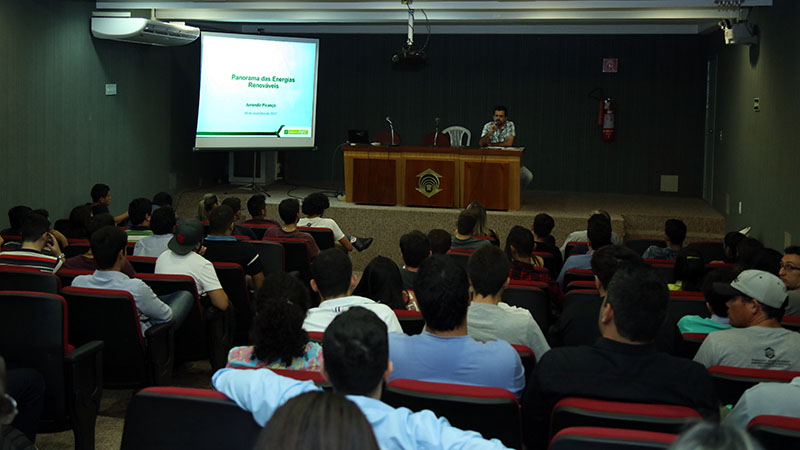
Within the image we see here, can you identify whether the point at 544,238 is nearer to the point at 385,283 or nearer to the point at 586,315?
the point at 385,283

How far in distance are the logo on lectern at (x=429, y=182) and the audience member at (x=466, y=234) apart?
3.17m

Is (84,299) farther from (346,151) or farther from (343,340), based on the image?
(346,151)

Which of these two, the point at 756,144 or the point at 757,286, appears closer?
the point at 757,286

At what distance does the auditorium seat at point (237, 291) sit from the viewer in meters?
4.56

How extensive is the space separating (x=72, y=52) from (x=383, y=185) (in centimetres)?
344

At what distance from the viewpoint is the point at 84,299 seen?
3.46 meters

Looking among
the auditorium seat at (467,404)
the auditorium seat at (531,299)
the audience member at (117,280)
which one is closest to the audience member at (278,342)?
the auditorium seat at (467,404)

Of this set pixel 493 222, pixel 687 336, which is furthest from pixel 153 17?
pixel 687 336

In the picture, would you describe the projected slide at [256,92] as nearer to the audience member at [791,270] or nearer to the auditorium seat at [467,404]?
the audience member at [791,270]

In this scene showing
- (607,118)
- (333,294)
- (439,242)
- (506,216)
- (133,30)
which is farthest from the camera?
(607,118)

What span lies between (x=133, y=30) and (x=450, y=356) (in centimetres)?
694

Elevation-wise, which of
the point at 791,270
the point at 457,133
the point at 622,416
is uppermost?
the point at 457,133

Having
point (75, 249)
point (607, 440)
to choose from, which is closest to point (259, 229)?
point (75, 249)

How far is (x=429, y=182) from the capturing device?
8.89m
